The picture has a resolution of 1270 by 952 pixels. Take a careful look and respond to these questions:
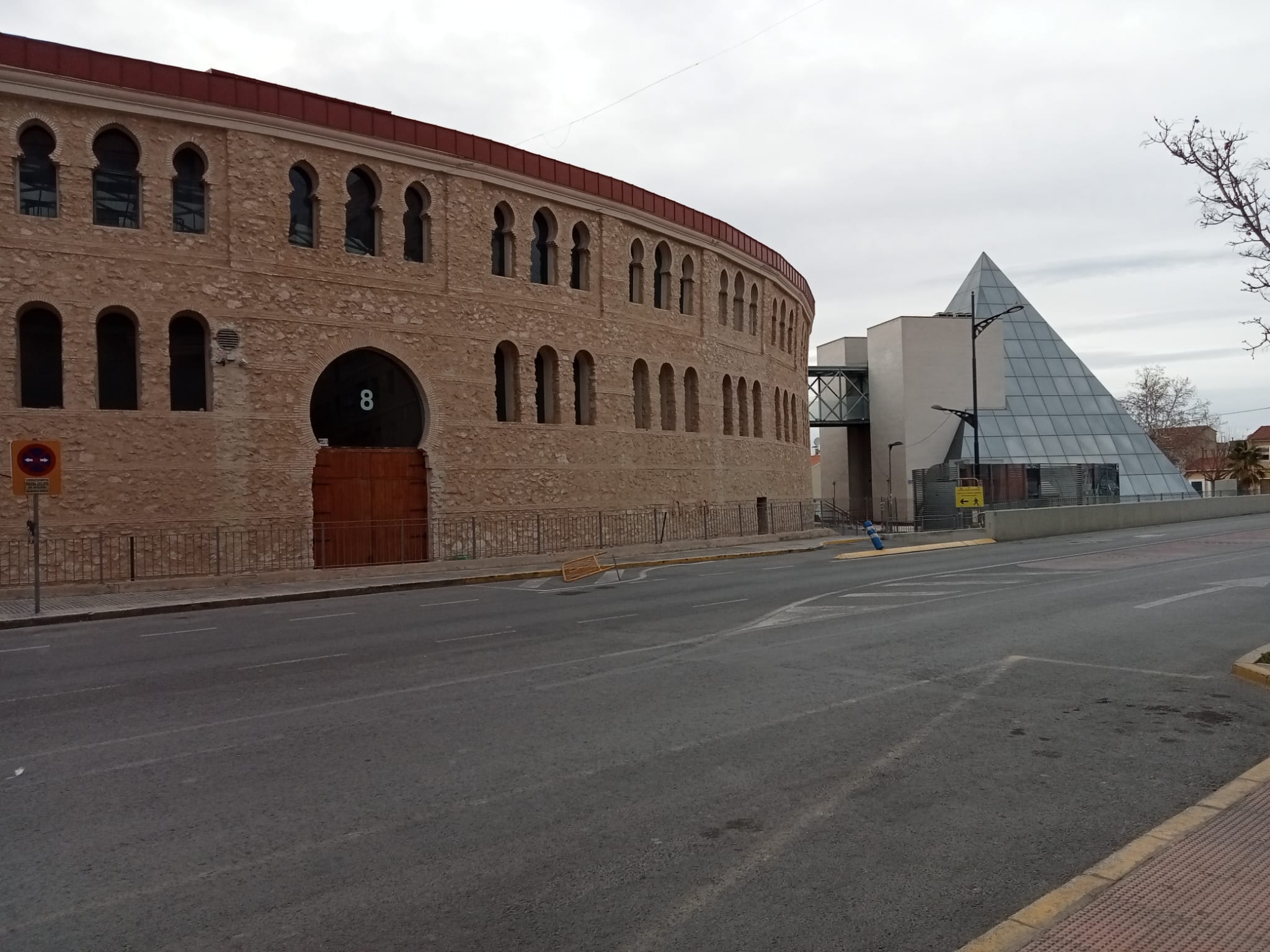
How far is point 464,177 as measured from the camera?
987 inches

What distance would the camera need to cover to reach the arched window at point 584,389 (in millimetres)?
28469

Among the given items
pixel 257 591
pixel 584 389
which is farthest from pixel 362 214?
pixel 257 591

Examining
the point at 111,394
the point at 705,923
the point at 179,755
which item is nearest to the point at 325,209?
the point at 111,394

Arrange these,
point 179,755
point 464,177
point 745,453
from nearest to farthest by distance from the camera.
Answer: point 179,755 < point 464,177 < point 745,453

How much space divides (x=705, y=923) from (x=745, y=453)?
105 feet

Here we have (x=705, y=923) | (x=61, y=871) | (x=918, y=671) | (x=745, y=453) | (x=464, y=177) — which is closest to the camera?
(x=705, y=923)

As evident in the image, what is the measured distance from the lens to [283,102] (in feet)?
71.2

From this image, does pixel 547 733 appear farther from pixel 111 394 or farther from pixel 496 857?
pixel 111 394

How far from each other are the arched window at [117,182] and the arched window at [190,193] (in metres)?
0.80

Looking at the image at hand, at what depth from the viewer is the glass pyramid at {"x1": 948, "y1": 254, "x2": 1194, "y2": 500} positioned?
171 ft

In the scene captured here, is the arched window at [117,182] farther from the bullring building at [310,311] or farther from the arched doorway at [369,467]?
the arched doorway at [369,467]

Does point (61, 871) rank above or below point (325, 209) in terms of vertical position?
below

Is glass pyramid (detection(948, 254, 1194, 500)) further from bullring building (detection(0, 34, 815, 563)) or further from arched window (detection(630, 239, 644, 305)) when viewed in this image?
bullring building (detection(0, 34, 815, 563))

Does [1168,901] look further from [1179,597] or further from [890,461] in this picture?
[890,461]
